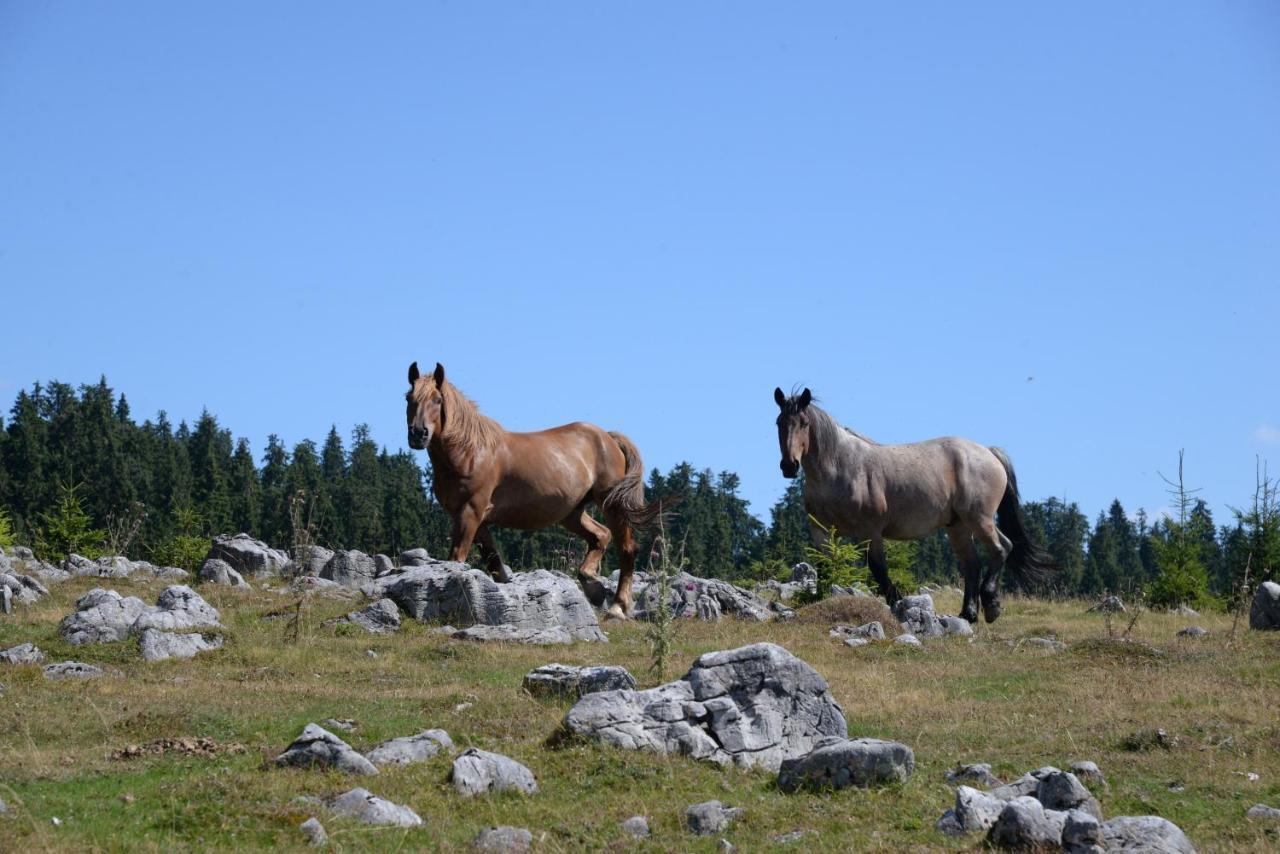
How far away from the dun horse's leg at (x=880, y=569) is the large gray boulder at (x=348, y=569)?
311 inches

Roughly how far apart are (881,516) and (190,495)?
204 ft

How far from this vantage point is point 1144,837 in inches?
282

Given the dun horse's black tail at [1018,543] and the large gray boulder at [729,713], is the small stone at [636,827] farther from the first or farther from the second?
the dun horse's black tail at [1018,543]

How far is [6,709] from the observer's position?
11102 mm

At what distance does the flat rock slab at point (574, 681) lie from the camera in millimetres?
11609

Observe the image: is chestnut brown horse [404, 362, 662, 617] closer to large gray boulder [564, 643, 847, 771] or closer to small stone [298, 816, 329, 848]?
large gray boulder [564, 643, 847, 771]

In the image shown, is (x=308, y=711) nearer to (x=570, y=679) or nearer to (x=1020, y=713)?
(x=570, y=679)

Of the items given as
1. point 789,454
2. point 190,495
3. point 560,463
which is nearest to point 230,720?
point 560,463

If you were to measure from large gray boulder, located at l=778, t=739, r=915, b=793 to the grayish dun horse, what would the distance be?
35.3 ft

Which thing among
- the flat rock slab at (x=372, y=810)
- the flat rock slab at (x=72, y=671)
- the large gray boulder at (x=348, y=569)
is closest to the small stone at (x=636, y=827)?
the flat rock slab at (x=372, y=810)

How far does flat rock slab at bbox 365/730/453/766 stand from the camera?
9.43 meters

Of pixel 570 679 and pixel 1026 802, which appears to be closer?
pixel 1026 802

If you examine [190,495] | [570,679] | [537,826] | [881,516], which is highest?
[190,495]

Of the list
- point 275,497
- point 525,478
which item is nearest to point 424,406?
point 525,478
